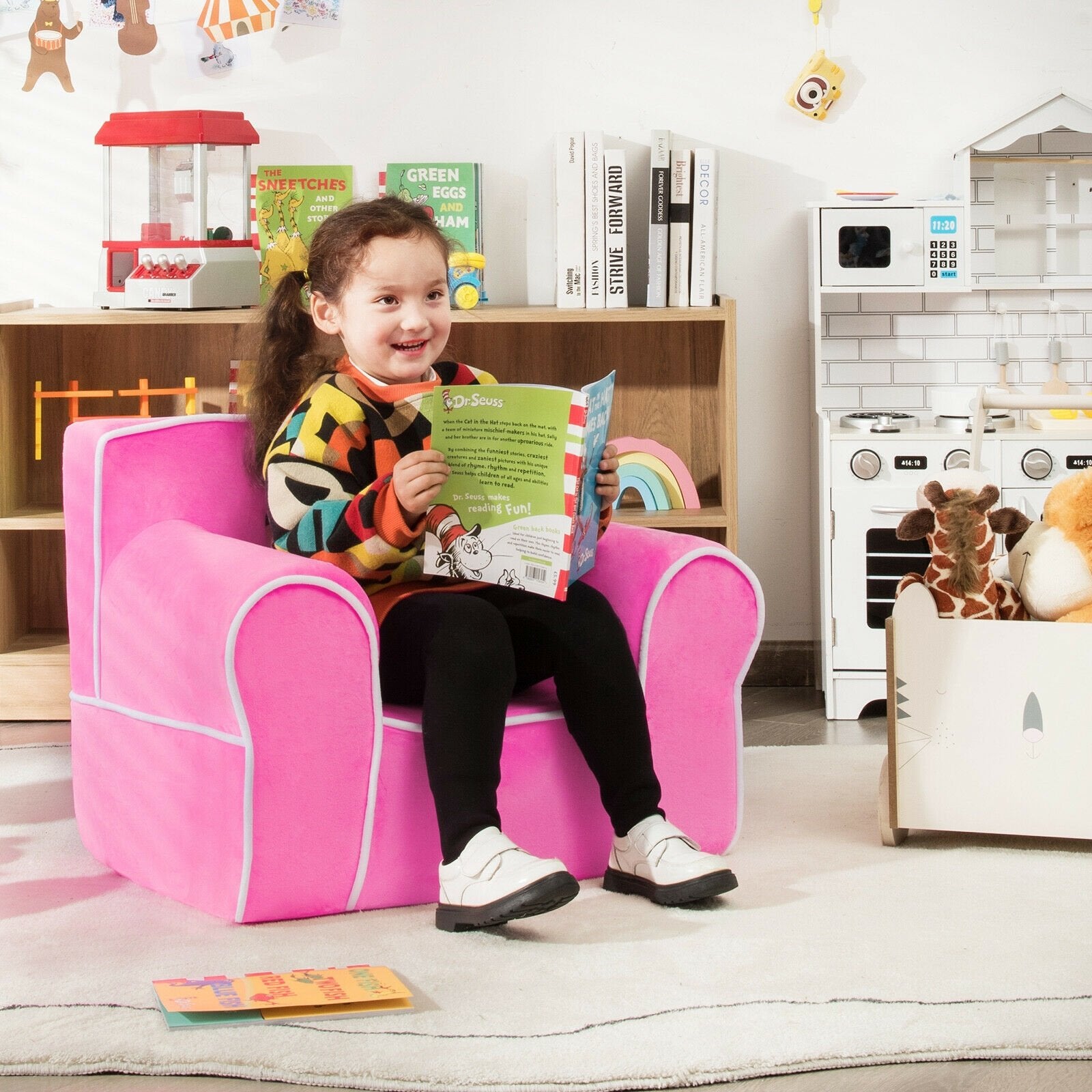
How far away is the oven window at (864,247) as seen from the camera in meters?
2.77

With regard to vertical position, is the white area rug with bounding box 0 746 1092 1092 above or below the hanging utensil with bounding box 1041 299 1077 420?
below

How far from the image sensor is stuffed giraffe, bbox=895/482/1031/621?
1815 millimetres

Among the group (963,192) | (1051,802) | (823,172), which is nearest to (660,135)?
(823,172)

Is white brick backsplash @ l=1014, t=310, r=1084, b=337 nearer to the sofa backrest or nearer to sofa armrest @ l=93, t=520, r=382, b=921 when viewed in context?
the sofa backrest

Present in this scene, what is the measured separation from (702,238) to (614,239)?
174 mm

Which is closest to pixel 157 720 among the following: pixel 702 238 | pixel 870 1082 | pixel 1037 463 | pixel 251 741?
pixel 251 741

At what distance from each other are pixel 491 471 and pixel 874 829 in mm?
788

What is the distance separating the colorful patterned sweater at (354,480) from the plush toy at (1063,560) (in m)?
0.77

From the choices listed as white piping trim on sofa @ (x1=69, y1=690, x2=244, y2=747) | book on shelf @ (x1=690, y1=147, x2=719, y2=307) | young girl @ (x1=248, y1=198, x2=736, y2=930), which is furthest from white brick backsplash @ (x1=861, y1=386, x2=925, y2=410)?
white piping trim on sofa @ (x1=69, y1=690, x2=244, y2=747)

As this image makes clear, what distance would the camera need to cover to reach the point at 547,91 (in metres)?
2.91

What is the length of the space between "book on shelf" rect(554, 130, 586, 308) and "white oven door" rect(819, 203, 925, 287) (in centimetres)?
49

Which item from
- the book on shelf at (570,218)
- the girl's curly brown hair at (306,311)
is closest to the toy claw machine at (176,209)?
the book on shelf at (570,218)

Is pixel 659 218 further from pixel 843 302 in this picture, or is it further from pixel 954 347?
pixel 954 347

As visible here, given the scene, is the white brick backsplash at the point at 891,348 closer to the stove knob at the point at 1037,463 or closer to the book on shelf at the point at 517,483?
the stove knob at the point at 1037,463
